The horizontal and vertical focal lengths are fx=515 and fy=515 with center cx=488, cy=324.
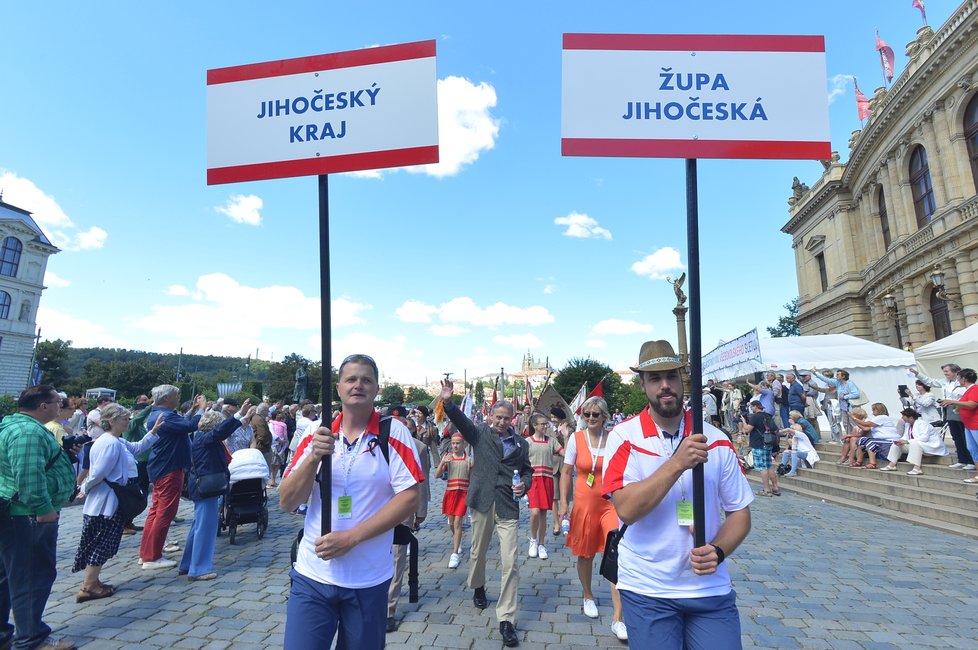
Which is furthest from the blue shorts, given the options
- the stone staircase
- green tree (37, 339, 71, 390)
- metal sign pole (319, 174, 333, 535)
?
green tree (37, 339, 71, 390)

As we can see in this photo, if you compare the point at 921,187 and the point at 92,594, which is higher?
the point at 921,187

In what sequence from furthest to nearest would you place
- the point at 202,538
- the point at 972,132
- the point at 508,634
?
the point at 972,132 < the point at 202,538 < the point at 508,634

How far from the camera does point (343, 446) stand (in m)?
2.69

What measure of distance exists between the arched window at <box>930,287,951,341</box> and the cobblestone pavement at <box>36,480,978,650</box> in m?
21.4

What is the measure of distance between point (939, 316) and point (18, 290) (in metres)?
69.4

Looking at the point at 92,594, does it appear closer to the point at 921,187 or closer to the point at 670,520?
the point at 670,520

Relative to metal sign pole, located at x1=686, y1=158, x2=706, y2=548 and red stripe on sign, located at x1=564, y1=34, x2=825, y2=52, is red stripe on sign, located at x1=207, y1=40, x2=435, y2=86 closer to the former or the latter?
red stripe on sign, located at x1=564, y1=34, x2=825, y2=52

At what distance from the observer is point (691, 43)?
104 inches

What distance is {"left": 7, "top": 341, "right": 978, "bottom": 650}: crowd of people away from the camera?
7.64 feet

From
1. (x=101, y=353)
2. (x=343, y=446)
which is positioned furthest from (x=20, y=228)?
(x=101, y=353)

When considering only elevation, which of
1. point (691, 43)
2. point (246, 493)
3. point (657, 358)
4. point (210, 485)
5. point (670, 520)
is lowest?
point (246, 493)

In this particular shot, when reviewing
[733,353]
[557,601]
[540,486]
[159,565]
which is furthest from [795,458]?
[159,565]

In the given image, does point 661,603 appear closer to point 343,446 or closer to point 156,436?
point 343,446

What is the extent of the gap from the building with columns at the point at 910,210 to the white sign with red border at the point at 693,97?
25.2 meters
